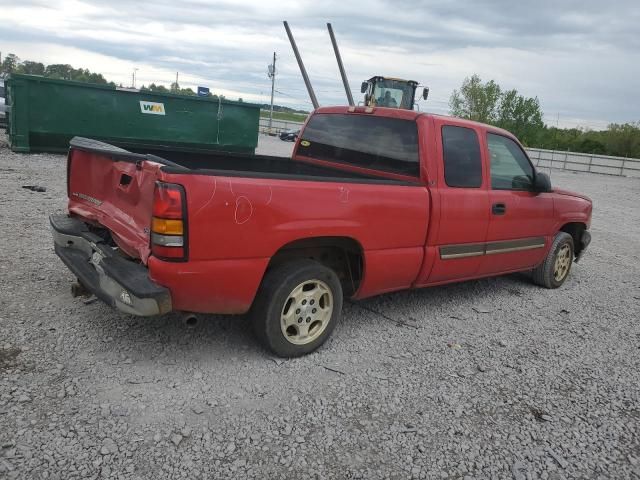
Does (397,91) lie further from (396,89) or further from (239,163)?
(239,163)

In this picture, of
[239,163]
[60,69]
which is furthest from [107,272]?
[60,69]

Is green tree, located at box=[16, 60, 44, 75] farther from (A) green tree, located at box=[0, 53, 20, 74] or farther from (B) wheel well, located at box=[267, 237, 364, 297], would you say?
(B) wheel well, located at box=[267, 237, 364, 297]

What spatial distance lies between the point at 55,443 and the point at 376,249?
2.36 meters

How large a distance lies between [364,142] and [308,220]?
5.18ft

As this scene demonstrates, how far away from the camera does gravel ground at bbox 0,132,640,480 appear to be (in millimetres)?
2670

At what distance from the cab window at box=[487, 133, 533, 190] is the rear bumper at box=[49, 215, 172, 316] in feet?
10.5

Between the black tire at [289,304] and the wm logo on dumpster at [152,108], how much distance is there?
12.1 meters

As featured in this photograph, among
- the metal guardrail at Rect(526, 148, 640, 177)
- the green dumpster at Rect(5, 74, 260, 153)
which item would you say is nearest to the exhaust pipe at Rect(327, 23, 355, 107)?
the green dumpster at Rect(5, 74, 260, 153)

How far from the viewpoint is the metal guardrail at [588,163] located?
113ft

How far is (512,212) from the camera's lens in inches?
200

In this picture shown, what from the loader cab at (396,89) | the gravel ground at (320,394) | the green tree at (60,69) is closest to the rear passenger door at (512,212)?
the gravel ground at (320,394)

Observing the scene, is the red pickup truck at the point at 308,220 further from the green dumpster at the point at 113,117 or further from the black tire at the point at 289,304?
the green dumpster at the point at 113,117

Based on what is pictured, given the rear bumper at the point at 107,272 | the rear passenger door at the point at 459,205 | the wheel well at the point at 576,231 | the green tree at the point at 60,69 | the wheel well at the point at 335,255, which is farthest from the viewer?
the green tree at the point at 60,69

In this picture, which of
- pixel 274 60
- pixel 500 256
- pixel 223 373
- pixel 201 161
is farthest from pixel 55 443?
pixel 274 60
